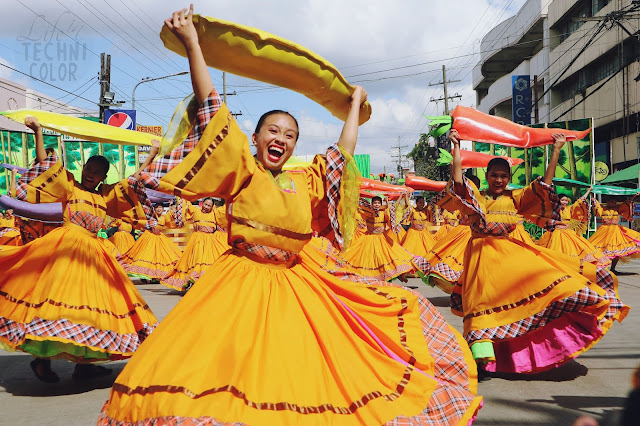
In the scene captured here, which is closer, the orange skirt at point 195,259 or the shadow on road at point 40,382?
the shadow on road at point 40,382

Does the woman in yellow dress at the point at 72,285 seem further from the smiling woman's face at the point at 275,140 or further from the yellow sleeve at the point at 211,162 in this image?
the yellow sleeve at the point at 211,162

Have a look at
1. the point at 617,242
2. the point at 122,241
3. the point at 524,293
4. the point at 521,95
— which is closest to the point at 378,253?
the point at 122,241

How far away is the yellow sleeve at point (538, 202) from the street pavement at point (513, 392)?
1.37 m

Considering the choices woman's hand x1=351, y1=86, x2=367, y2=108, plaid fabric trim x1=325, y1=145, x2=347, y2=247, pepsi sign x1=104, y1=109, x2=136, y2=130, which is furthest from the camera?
pepsi sign x1=104, y1=109, x2=136, y2=130

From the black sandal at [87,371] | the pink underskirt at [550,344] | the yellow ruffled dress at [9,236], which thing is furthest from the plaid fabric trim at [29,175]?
the yellow ruffled dress at [9,236]

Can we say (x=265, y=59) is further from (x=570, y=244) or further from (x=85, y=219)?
(x=570, y=244)

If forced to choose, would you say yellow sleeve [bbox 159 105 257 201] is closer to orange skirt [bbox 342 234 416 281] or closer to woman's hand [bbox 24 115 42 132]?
woman's hand [bbox 24 115 42 132]

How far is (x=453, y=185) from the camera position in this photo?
524 centimetres

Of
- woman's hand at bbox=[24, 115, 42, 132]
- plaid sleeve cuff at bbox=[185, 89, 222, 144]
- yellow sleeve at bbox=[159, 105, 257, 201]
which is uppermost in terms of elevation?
woman's hand at bbox=[24, 115, 42, 132]

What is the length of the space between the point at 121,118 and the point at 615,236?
44.4 ft

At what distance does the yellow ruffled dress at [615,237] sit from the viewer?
1488 centimetres

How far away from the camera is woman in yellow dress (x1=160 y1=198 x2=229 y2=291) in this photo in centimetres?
1205

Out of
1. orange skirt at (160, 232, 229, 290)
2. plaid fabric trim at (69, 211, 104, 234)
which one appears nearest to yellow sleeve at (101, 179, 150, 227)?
plaid fabric trim at (69, 211, 104, 234)

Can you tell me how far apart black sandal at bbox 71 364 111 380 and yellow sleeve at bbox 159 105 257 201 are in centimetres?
333
